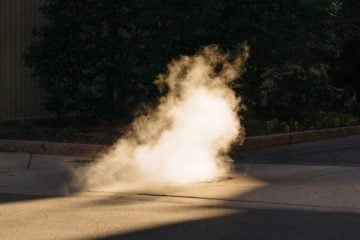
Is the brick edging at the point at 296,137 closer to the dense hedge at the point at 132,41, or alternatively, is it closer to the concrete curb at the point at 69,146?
the concrete curb at the point at 69,146

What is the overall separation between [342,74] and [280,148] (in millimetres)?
6004

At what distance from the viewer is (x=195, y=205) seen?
8523 millimetres

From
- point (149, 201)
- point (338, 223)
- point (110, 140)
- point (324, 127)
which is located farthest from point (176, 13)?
point (338, 223)

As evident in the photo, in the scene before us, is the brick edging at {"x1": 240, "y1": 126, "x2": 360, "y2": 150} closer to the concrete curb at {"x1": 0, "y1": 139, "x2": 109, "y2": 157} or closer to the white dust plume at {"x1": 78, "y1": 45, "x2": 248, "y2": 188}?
the white dust plume at {"x1": 78, "y1": 45, "x2": 248, "y2": 188}

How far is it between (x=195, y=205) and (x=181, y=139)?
8.37 ft

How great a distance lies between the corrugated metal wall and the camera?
14.5 metres

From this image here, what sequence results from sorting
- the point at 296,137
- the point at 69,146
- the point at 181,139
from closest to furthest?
the point at 181,139, the point at 69,146, the point at 296,137

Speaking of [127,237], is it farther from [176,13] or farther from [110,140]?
[176,13]

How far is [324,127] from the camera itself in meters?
14.6

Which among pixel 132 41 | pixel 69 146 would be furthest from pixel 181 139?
pixel 132 41

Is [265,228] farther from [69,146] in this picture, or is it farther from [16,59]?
[16,59]

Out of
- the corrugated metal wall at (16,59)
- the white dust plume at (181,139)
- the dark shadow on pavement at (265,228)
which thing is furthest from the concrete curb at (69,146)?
the dark shadow on pavement at (265,228)

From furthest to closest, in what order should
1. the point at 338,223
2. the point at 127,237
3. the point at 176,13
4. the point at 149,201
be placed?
the point at 176,13 < the point at 149,201 < the point at 338,223 < the point at 127,237

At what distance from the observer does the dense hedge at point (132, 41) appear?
13688 mm
